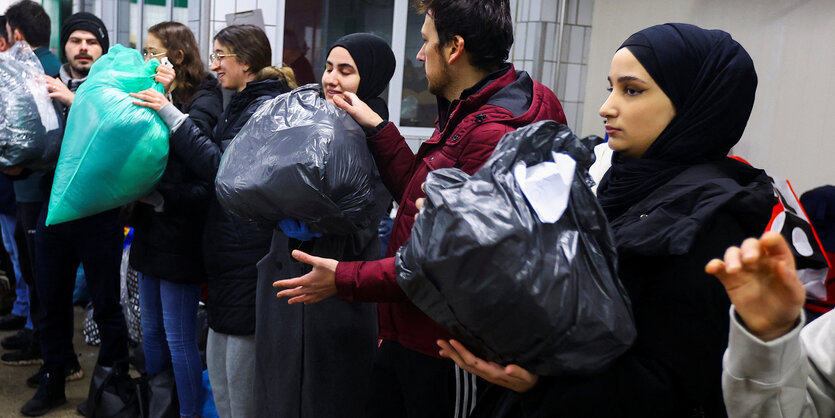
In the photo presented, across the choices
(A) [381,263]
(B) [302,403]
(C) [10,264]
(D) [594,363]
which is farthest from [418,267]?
(C) [10,264]

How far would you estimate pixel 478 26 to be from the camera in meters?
1.74

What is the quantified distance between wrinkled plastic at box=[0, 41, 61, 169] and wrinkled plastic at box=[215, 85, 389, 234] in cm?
139

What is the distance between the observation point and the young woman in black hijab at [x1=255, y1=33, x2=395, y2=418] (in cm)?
213

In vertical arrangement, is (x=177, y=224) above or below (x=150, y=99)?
below

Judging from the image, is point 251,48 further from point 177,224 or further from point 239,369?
point 239,369

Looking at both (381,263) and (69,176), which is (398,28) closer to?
(69,176)

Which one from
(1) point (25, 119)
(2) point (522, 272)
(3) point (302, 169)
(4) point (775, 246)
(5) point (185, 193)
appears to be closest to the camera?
(4) point (775, 246)

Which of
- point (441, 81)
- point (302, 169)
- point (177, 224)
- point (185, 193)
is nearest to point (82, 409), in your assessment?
point (177, 224)

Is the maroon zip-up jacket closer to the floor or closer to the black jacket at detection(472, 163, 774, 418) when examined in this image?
the black jacket at detection(472, 163, 774, 418)

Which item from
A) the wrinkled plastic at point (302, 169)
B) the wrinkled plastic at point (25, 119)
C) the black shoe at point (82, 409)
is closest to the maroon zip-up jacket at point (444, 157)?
the wrinkled plastic at point (302, 169)

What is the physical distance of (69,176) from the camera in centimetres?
248

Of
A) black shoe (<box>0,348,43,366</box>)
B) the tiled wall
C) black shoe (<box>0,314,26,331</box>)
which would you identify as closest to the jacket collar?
the tiled wall

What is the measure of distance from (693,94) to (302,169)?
94cm

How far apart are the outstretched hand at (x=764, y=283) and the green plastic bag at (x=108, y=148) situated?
2022 millimetres
